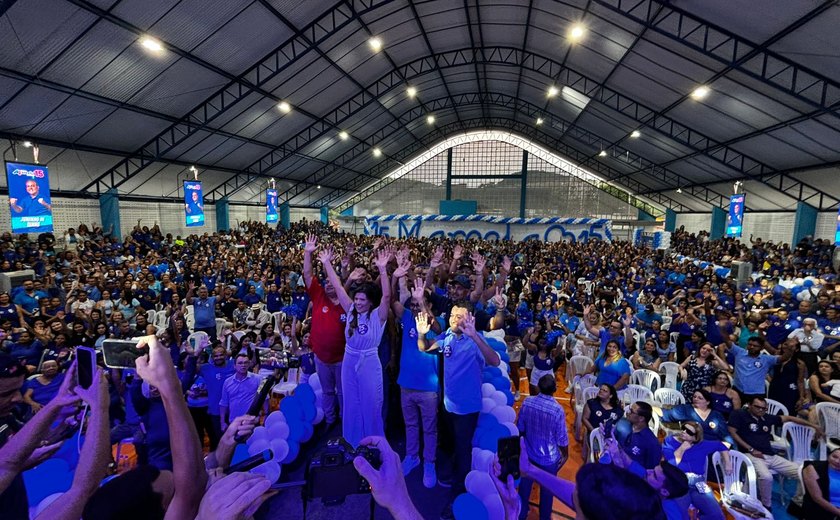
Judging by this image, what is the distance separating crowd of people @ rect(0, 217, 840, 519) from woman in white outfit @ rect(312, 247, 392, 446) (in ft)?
0.04

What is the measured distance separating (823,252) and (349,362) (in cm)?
1980

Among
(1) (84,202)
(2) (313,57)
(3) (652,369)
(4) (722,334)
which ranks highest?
(2) (313,57)

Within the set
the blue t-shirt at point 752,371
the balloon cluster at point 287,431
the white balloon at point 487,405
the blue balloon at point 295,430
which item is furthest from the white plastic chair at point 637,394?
the blue balloon at point 295,430

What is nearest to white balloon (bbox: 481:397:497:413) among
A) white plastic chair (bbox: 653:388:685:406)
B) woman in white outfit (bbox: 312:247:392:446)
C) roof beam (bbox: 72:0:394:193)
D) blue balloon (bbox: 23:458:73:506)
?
woman in white outfit (bbox: 312:247:392:446)

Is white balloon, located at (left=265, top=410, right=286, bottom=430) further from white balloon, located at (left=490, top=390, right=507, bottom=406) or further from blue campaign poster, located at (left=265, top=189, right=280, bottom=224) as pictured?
blue campaign poster, located at (left=265, top=189, right=280, bottom=224)

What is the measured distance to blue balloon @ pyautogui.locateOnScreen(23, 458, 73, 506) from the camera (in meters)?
2.79

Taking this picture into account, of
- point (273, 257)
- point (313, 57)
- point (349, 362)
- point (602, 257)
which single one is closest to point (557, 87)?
point (602, 257)

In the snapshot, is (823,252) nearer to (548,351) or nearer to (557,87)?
(557,87)

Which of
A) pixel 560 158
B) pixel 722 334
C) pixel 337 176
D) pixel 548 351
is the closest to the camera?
pixel 548 351

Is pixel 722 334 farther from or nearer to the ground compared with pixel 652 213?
nearer to the ground

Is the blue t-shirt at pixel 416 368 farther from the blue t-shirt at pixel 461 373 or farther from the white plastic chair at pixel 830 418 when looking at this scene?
the white plastic chair at pixel 830 418

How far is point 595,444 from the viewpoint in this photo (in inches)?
163

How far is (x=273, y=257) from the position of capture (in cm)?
1523

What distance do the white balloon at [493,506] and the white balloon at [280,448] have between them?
1745mm
